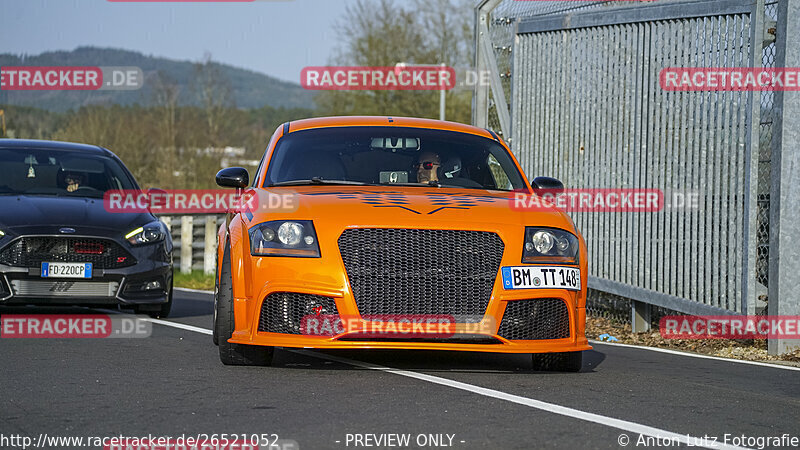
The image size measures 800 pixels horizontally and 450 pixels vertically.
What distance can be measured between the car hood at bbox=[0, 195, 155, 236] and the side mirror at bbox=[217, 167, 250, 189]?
8.72ft

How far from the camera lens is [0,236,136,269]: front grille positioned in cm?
1049

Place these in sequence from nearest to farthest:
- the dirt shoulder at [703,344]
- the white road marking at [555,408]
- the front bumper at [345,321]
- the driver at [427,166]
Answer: the white road marking at [555,408] → the front bumper at [345,321] → the driver at [427,166] → the dirt shoulder at [703,344]

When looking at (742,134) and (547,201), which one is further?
(742,134)

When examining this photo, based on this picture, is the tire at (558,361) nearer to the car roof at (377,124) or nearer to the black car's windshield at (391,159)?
the black car's windshield at (391,159)

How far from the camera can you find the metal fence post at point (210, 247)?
24812 millimetres

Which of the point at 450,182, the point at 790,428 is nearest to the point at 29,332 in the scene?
the point at 450,182

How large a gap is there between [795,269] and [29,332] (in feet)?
20.1

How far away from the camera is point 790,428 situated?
5625 mm

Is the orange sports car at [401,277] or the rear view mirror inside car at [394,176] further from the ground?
the rear view mirror inside car at [394,176]

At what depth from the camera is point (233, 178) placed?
853cm

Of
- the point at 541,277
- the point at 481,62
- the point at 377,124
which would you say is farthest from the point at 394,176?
the point at 481,62

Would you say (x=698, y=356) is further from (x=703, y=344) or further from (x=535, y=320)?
(x=535, y=320)

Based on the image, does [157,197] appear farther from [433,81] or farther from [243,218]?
[433,81]

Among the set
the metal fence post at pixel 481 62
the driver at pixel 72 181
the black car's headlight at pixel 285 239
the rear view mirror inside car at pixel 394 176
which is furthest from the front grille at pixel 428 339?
the metal fence post at pixel 481 62
